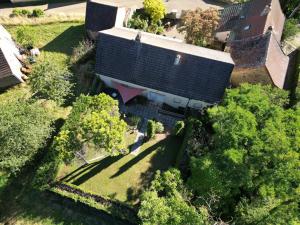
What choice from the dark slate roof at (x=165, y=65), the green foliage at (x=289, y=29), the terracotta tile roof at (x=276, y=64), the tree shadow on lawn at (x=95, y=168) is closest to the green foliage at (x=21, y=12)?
the dark slate roof at (x=165, y=65)

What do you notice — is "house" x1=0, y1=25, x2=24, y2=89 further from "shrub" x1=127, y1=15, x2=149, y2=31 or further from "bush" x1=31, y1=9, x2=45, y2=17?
"shrub" x1=127, y1=15, x2=149, y2=31

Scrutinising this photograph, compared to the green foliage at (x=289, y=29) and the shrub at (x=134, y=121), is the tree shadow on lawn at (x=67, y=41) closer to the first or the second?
the shrub at (x=134, y=121)

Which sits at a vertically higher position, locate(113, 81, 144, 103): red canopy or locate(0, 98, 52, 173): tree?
locate(113, 81, 144, 103): red canopy

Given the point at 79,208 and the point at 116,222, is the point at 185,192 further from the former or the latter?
the point at 79,208

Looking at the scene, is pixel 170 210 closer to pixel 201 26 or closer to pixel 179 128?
pixel 179 128

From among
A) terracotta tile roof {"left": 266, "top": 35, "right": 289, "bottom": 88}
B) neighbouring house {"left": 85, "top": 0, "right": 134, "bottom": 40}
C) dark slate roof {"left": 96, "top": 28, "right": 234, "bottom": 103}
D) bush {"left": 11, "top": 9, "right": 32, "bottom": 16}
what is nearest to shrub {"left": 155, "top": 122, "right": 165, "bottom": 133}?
dark slate roof {"left": 96, "top": 28, "right": 234, "bottom": 103}

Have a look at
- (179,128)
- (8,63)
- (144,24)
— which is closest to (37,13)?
(8,63)

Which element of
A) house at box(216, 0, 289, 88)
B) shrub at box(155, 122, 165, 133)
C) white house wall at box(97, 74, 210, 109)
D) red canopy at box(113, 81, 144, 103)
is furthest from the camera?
red canopy at box(113, 81, 144, 103)
